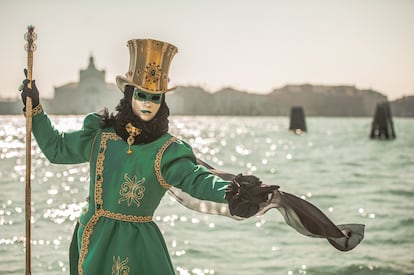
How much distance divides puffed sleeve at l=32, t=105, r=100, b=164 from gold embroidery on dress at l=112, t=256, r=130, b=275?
56cm

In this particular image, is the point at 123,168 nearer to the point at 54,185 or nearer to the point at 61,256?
the point at 61,256

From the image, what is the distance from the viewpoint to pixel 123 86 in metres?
3.56

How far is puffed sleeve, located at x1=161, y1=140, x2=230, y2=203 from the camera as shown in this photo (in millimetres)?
3301

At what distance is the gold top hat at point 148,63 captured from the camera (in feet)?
11.3

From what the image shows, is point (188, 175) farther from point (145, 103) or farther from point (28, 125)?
point (28, 125)

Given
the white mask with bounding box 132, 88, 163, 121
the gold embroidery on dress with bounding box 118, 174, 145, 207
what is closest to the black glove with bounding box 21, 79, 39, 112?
the white mask with bounding box 132, 88, 163, 121

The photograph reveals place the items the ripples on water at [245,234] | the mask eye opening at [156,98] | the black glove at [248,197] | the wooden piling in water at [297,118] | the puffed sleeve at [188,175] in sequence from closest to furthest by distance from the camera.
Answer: the black glove at [248,197]
the puffed sleeve at [188,175]
the mask eye opening at [156,98]
the ripples on water at [245,234]
the wooden piling in water at [297,118]

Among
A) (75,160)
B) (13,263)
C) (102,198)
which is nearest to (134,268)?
(102,198)

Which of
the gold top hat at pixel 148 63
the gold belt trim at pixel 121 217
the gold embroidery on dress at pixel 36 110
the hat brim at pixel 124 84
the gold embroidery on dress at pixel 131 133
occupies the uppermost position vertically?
the gold top hat at pixel 148 63

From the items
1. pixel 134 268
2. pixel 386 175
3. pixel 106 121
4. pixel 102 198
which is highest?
pixel 106 121

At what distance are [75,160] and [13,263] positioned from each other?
Result: 4.09 metres

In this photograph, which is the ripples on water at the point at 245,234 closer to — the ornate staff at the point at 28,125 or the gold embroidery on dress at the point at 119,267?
the ornate staff at the point at 28,125

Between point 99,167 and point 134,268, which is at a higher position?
point 99,167

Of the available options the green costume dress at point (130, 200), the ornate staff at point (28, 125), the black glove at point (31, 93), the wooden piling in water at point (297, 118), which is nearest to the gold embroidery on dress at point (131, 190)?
the green costume dress at point (130, 200)
